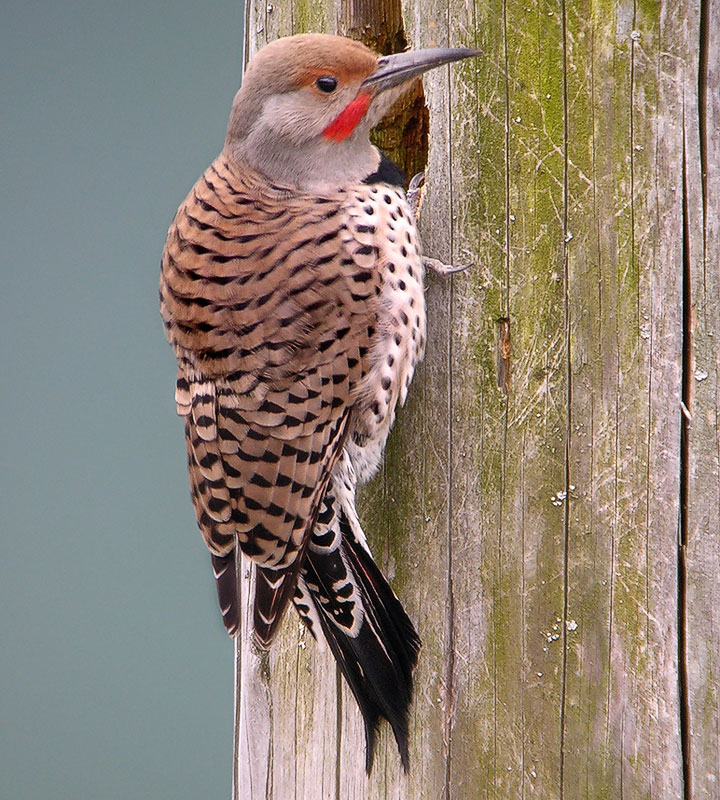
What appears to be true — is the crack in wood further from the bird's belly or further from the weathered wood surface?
the bird's belly

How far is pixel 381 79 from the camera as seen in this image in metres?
1.99

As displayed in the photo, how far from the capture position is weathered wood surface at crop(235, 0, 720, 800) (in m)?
1.69

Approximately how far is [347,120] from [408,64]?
23cm

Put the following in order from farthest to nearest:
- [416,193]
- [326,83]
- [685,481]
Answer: [416,193] → [326,83] → [685,481]

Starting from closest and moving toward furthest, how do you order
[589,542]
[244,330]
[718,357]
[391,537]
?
1. [718,357]
2. [589,542]
3. [244,330]
4. [391,537]

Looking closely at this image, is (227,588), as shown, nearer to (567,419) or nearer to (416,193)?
(567,419)

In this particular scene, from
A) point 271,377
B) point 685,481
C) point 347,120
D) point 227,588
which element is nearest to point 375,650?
point 227,588

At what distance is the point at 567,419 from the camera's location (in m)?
1.80

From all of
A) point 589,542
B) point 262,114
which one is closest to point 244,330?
point 262,114

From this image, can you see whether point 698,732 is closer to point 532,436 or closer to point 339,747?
point 532,436

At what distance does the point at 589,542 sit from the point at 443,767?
544 millimetres

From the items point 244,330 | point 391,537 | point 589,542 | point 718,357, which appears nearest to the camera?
point 718,357

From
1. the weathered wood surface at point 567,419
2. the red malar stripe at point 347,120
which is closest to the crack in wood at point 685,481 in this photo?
the weathered wood surface at point 567,419

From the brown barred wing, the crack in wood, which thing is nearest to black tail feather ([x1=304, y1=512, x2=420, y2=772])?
the brown barred wing
